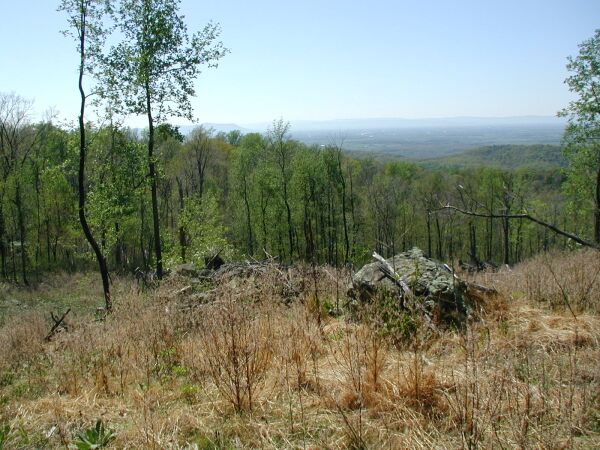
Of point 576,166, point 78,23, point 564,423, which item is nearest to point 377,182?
point 576,166

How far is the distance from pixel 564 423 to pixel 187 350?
3881 mm

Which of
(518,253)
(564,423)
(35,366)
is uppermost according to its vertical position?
(564,423)

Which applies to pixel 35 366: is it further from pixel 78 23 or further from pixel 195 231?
pixel 195 231

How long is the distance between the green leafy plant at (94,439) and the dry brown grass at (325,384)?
0.09 metres

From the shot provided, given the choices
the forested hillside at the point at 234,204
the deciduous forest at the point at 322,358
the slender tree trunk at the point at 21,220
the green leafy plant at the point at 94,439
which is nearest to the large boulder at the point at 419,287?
the deciduous forest at the point at 322,358

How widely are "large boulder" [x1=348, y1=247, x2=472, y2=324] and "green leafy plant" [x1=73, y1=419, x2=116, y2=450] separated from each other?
3.02m

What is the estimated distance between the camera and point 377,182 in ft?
162

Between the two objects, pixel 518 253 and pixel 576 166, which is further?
pixel 518 253

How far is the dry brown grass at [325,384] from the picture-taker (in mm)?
2867

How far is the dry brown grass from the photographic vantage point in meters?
2.87

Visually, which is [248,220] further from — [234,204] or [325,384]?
[325,384]

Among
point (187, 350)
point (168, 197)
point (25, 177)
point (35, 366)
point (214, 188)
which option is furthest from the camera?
point (214, 188)

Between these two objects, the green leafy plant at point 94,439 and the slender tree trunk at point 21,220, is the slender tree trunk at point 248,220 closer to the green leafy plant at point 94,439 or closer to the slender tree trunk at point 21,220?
the slender tree trunk at point 21,220

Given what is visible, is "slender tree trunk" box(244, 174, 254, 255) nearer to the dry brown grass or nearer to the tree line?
the tree line
